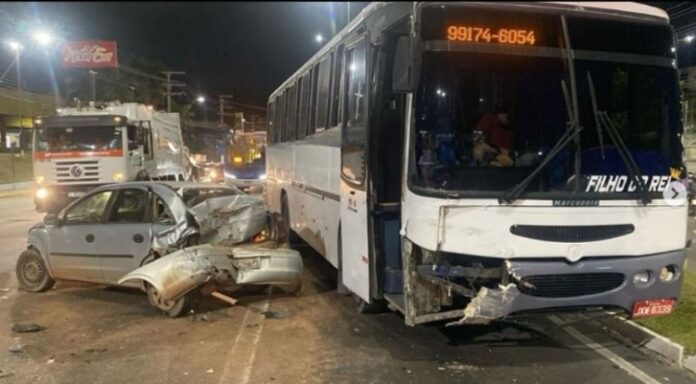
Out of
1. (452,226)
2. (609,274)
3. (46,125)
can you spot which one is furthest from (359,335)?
(46,125)

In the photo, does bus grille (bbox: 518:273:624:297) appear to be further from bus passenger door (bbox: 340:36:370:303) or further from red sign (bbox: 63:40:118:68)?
red sign (bbox: 63:40:118:68)

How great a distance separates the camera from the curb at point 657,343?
18.6ft

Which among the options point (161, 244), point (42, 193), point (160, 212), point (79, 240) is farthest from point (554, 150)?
point (42, 193)

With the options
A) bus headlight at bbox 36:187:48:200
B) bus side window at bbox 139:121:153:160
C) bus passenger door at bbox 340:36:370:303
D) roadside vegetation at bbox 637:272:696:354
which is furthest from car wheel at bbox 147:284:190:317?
bus side window at bbox 139:121:153:160

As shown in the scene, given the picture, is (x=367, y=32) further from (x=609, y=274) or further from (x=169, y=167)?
(x=169, y=167)

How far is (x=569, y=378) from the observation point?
540cm

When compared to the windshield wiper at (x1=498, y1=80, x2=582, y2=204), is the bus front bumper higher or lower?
lower

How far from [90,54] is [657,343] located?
158ft

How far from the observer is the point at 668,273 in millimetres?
5508

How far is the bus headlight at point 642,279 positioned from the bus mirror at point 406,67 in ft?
8.01

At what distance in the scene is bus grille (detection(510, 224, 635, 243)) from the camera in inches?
202

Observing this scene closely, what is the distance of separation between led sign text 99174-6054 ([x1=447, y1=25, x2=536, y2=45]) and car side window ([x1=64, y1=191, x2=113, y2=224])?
17.7 feet

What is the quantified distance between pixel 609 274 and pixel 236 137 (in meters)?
28.2

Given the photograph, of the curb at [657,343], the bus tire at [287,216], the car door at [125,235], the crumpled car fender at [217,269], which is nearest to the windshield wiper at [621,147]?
the curb at [657,343]
